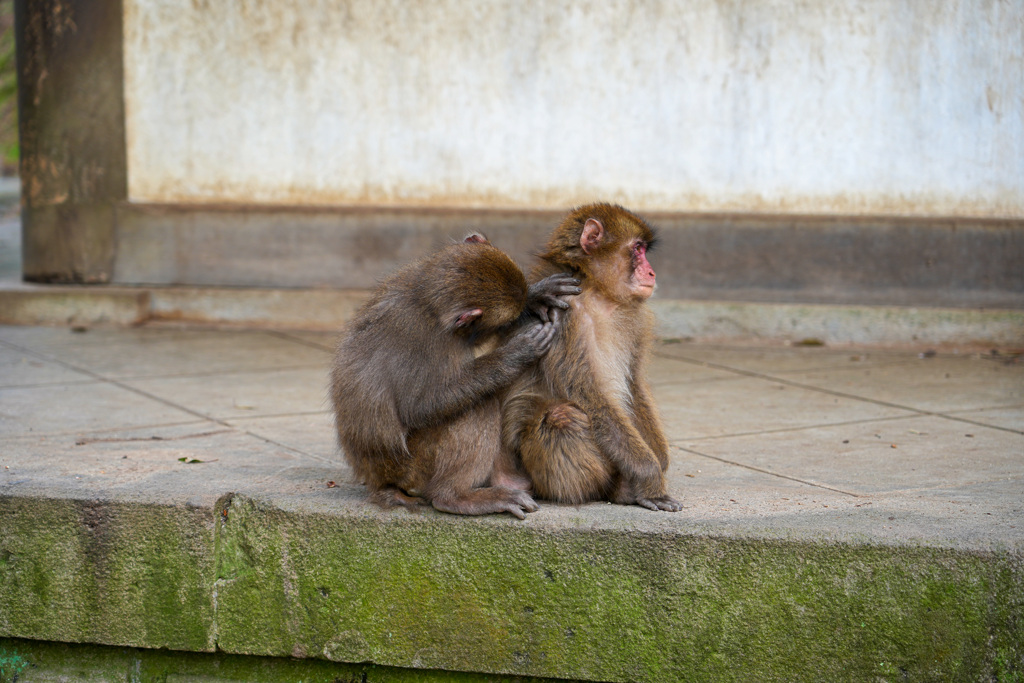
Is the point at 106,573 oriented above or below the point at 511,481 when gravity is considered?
below

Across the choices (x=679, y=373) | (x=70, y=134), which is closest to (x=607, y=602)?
(x=679, y=373)

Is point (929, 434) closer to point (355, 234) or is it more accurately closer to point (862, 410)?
point (862, 410)

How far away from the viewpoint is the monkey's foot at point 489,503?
3.67m

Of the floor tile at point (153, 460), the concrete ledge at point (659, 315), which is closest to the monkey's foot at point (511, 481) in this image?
the floor tile at point (153, 460)

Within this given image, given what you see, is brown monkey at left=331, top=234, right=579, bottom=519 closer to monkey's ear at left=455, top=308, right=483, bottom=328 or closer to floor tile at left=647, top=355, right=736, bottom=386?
monkey's ear at left=455, top=308, right=483, bottom=328

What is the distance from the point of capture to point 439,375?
12.0ft

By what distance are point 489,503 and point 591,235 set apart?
1042 millimetres

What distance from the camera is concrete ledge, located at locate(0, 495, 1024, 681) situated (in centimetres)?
347

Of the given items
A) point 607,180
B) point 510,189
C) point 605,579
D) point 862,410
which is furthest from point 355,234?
point 605,579

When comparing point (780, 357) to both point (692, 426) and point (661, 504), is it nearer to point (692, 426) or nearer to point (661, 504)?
point (692, 426)

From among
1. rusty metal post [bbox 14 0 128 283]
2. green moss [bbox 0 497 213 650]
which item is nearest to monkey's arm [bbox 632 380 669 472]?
green moss [bbox 0 497 213 650]

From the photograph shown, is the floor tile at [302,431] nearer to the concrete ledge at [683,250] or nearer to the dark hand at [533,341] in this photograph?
the dark hand at [533,341]

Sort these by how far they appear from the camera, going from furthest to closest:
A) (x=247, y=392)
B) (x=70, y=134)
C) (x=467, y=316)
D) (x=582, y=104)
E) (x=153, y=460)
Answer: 1. (x=70, y=134)
2. (x=582, y=104)
3. (x=247, y=392)
4. (x=153, y=460)
5. (x=467, y=316)

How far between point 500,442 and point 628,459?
1.49 ft
